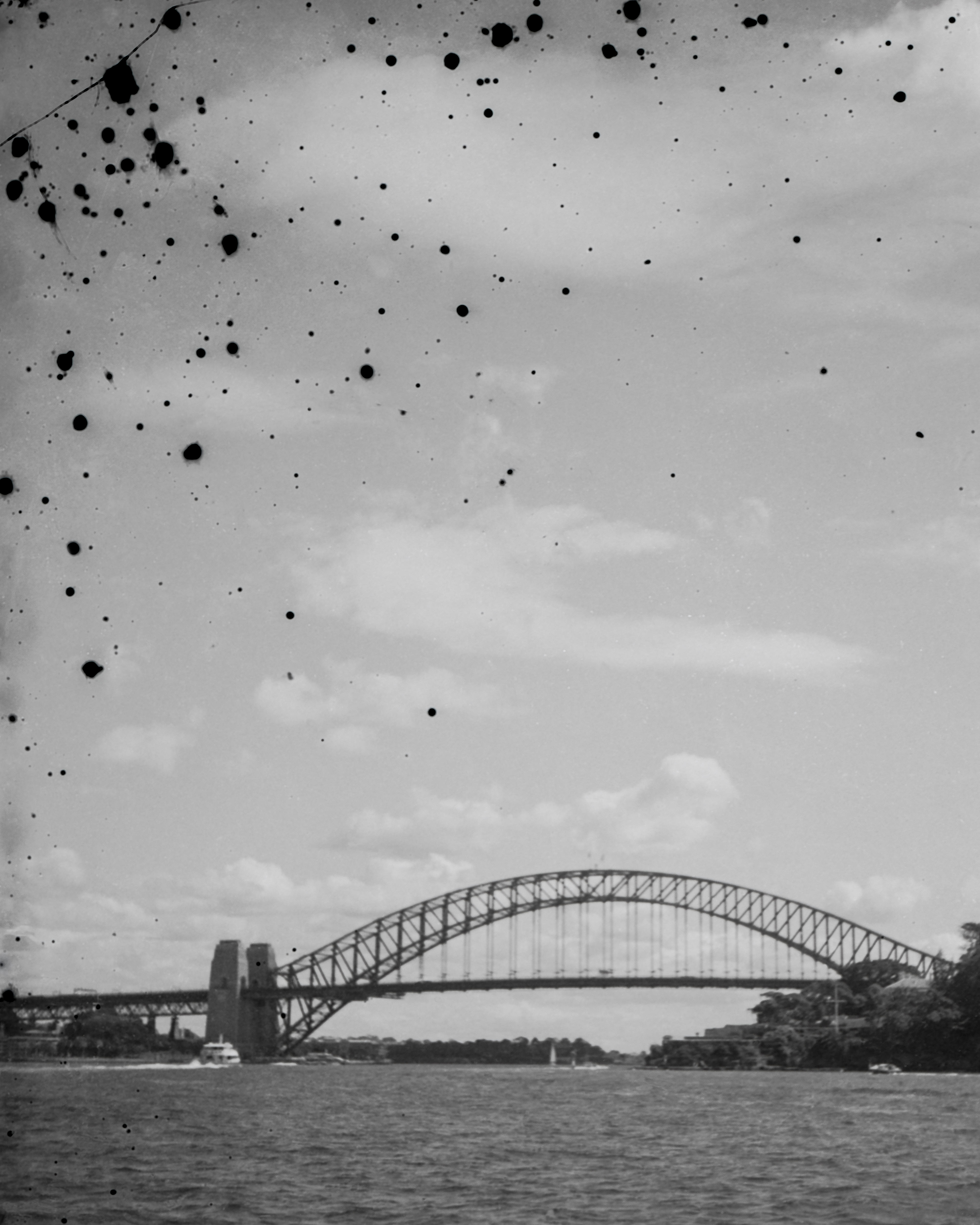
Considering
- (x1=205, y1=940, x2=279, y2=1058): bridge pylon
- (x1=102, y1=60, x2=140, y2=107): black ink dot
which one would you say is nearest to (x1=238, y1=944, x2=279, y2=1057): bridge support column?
(x1=205, y1=940, x2=279, y2=1058): bridge pylon

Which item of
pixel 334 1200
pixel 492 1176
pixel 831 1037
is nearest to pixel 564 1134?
pixel 492 1176

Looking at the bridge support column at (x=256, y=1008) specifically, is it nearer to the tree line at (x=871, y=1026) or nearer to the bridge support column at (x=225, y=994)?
the bridge support column at (x=225, y=994)

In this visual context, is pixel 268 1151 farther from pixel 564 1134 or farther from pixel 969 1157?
pixel 969 1157

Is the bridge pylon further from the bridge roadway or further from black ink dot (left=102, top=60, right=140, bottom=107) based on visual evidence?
black ink dot (left=102, top=60, right=140, bottom=107)

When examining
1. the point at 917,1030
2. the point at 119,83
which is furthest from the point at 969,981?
the point at 119,83

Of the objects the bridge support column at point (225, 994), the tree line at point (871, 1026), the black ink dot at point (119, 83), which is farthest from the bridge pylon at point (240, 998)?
the black ink dot at point (119, 83)
